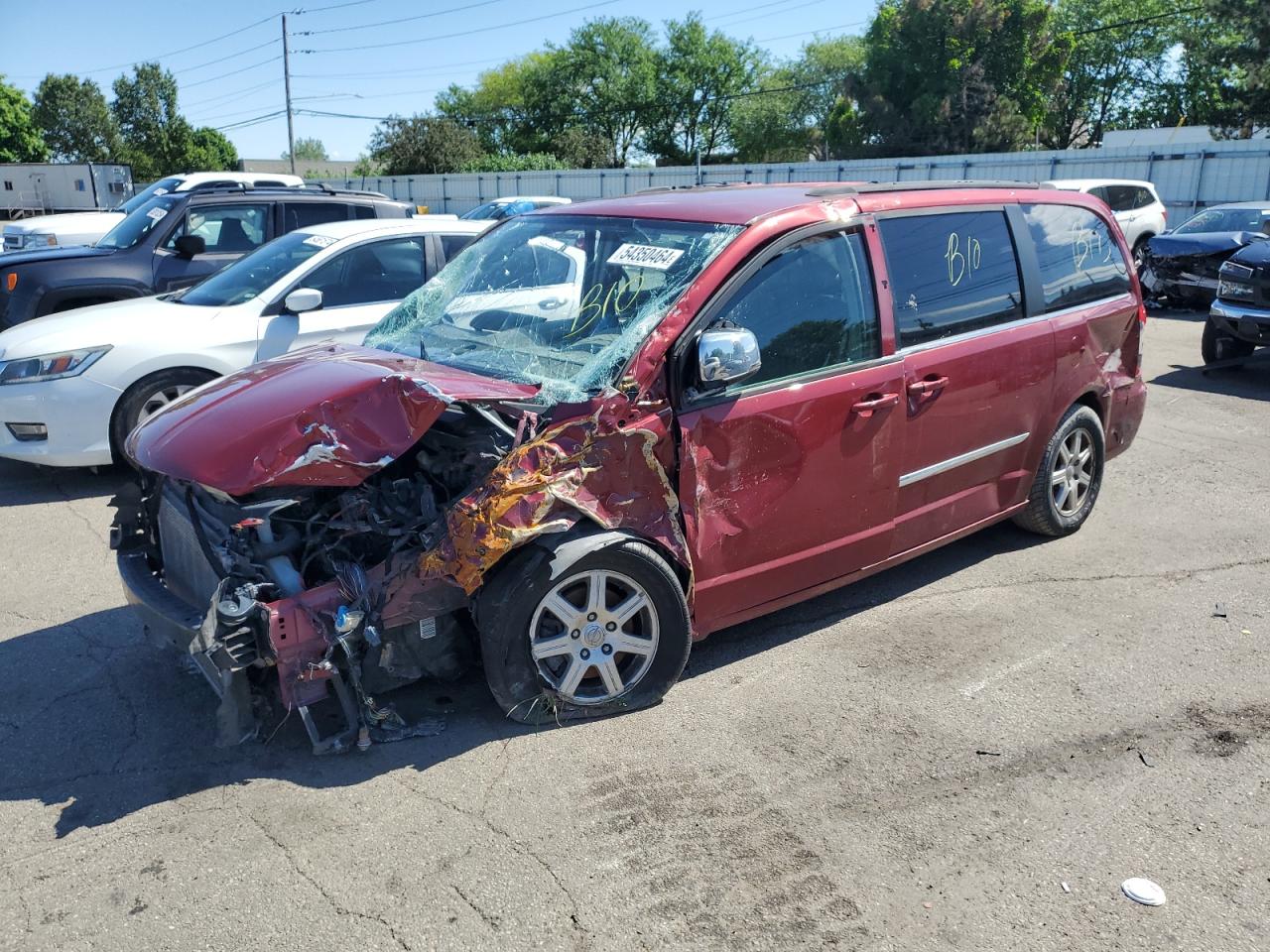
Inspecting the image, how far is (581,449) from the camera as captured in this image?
358 centimetres

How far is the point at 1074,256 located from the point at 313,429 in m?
4.20

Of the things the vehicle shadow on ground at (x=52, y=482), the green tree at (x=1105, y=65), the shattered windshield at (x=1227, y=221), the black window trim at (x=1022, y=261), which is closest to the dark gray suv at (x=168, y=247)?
the vehicle shadow on ground at (x=52, y=482)

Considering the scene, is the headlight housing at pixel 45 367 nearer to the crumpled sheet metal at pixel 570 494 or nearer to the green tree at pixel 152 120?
the crumpled sheet metal at pixel 570 494

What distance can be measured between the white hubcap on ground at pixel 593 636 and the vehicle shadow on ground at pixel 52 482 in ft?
13.7

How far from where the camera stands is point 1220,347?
35.3 ft

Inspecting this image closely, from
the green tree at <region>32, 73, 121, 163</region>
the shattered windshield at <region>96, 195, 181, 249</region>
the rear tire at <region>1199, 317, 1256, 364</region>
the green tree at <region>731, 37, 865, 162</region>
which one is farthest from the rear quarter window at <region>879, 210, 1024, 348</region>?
the green tree at <region>32, 73, 121, 163</region>

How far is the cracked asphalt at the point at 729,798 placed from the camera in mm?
2824

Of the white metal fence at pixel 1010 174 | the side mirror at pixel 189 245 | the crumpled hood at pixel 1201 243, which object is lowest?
the crumpled hood at pixel 1201 243

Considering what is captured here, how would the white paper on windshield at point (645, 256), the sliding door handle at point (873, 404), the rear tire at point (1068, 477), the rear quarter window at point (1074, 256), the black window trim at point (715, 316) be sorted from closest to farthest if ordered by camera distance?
the black window trim at point (715, 316) → the white paper on windshield at point (645, 256) → the sliding door handle at point (873, 404) → the rear quarter window at point (1074, 256) → the rear tire at point (1068, 477)

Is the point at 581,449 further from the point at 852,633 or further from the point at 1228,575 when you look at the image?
the point at 1228,575

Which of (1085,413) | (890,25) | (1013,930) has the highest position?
(890,25)

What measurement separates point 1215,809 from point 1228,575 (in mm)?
2421

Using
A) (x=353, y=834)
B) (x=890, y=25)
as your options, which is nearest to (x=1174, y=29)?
(x=890, y=25)

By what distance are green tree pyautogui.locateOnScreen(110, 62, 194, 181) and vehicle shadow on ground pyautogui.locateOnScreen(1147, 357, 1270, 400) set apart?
76.5 m
